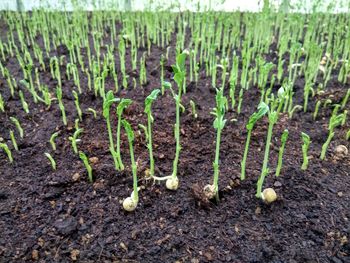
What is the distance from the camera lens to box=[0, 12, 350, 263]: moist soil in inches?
55.4

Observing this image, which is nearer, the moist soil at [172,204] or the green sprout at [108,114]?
the moist soil at [172,204]

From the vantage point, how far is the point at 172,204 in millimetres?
1617

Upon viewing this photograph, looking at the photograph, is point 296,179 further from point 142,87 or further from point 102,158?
point 142,87

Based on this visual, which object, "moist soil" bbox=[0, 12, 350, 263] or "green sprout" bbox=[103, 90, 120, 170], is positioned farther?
"green sprout" bbox=[103, 90, 120, 170]

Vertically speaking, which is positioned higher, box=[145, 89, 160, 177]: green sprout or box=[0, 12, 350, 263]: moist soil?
box=[145, 89, 160, 177]: green sprout

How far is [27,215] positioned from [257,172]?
1.20m

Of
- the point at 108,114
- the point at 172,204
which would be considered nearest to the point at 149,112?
the point at 108,114

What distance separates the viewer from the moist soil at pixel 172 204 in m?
1.41

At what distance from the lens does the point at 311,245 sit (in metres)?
1.43

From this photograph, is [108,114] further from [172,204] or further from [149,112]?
[172,204]

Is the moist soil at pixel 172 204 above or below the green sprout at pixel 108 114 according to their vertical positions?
below

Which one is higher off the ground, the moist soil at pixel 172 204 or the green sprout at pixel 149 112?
the green sprout at pixel 149 112

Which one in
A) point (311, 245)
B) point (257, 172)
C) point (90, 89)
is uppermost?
point (90, 89)

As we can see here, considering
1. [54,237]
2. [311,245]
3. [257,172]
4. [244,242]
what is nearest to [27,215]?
[54,237]
